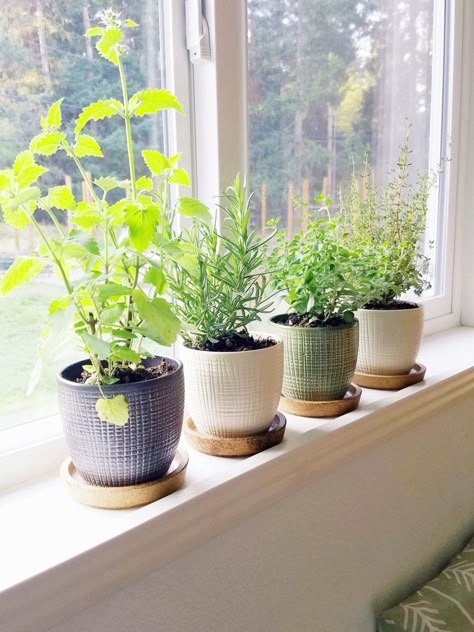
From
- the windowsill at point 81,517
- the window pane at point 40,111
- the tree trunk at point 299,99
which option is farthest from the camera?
the tree trunk at point 299,99

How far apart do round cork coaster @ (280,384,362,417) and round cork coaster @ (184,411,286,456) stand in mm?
119

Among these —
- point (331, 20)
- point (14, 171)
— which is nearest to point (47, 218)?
point (14, 171)

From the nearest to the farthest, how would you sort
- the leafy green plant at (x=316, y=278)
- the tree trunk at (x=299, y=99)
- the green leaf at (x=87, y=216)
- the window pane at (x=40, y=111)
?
the green leaf at (x=87, y=216) → the window pane at (x=40, y=111) → the leafy green plant at (x=316, y=278) → the tree trunk at (x=299, y=99)

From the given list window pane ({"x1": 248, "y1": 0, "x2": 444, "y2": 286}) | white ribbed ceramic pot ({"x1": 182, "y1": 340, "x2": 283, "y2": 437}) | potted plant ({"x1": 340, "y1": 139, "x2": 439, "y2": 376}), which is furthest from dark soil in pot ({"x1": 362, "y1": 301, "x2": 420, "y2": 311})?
white ribbed ceramic pot ({"x1": 182, "y1": 340, "x2": 283, "y2": 437})

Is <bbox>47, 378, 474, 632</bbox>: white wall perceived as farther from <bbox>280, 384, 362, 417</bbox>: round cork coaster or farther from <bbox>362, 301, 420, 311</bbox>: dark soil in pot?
<bbox>362, 301, 420, 311</bbox>: dark soil in pot

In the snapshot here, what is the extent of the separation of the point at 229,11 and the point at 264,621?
96cm

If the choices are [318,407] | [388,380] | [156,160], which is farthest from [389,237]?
[156,160]

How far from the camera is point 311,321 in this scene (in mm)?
1009

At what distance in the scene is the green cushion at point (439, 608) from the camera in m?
1.02

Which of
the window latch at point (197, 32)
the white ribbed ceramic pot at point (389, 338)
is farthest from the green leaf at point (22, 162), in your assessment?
the white ribbed ceramic pot at point (389, 338)

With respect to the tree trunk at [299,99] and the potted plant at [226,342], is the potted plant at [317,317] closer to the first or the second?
the potted plant at [226,342]

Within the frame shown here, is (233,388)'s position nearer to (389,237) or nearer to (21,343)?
(21,343)

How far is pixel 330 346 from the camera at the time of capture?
0.98 m

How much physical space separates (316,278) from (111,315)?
16.0 inches
